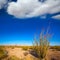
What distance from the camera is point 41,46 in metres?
3.73

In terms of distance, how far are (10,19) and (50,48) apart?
1075 mm

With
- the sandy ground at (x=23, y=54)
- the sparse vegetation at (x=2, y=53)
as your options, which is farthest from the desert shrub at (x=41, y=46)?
the sparse vegetation at (x=2, y=53)

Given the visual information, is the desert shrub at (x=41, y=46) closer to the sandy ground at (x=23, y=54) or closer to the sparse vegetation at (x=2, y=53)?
the sandy ground at (x=23, y=54)

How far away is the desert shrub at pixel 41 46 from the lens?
372 cm

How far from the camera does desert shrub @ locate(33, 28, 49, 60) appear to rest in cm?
372

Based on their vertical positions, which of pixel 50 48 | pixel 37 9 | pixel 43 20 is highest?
pixel 37 9

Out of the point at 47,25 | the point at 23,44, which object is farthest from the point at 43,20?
the point at 23,44

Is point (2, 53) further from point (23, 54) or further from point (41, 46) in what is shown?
point (41, 46)

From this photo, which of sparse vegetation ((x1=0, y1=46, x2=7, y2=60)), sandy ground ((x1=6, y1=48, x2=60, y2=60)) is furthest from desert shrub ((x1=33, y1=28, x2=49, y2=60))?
sparse vegetation ((x1=0, y1=46, x2=7, y2=60))

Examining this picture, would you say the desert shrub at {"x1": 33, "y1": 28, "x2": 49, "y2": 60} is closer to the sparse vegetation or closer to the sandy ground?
the sandy ground

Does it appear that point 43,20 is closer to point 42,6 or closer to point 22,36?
point 42,6

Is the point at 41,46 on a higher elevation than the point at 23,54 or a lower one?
higher

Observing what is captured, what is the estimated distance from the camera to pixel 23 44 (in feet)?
12.5

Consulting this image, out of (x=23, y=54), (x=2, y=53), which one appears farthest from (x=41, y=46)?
(x=2, y=53)
